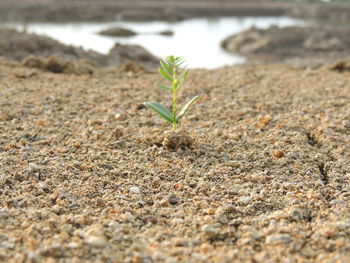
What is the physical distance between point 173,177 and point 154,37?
37.4 ft

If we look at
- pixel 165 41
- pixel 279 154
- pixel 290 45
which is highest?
pixel 165 41

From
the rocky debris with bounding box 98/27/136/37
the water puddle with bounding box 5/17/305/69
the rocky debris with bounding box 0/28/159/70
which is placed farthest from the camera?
the rocky debris with bounding box 98/27/136/37

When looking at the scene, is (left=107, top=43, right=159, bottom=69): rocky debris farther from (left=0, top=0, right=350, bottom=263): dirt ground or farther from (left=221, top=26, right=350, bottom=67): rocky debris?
(left=221, top=26, right=350, bottom=67): rocky debris

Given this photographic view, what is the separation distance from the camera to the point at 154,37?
44.5 ft

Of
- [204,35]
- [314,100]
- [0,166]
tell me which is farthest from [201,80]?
[204,35]

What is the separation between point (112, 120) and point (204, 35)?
11.7 meters

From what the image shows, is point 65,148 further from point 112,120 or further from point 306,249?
point 306,249

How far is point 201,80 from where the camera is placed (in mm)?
4883

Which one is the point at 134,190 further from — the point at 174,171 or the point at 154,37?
the point at 154,37

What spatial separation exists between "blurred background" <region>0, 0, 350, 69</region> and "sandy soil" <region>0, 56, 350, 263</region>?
2313mm

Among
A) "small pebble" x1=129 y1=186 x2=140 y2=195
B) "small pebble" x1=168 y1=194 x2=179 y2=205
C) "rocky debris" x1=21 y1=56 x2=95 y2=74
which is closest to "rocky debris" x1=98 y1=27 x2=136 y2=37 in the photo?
"rocky debris" x1=21 y1=56 x2=95 y2=74

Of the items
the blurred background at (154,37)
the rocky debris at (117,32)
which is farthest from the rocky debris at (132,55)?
the rocky debris at (117,32)

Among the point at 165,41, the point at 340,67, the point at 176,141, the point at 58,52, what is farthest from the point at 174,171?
the point at 165,41

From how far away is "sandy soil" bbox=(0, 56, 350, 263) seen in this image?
6.23 feet
